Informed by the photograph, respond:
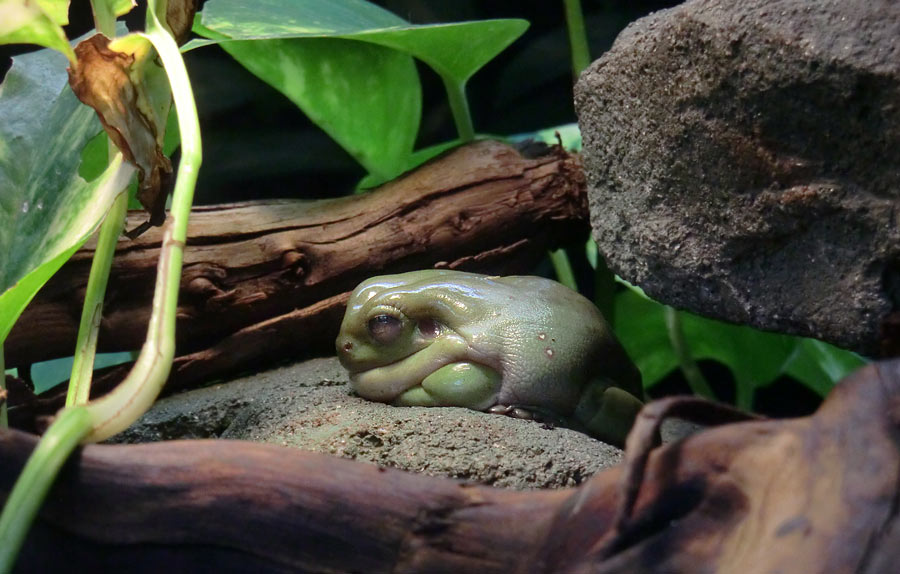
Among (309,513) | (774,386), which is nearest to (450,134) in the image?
(774,386)

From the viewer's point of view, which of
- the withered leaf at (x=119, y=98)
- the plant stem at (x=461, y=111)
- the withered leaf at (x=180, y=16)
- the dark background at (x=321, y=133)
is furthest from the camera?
the dark background at (x=321, y=133)

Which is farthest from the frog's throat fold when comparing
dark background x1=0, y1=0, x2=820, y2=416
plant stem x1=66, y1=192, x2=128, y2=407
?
dark background x1=0, y1=0, x2=820, y2=416

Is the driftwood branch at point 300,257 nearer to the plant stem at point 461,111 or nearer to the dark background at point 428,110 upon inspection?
the plant stem at point 461,111

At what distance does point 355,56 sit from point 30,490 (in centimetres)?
125

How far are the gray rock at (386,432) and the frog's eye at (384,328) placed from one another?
0.37ft

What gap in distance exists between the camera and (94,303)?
114 cm

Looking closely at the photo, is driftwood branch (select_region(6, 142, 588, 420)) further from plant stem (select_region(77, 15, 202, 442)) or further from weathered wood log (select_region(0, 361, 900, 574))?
weathered wood log (select_region(0, 361, 900, 574))

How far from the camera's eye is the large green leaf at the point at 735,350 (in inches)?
75.2

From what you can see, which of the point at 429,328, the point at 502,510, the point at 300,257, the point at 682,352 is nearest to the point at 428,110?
the point at 682,352

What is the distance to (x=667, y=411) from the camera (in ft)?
2.08

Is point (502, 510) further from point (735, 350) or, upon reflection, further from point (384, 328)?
point (735, 350)

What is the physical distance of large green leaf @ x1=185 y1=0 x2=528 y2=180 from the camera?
1520 mm

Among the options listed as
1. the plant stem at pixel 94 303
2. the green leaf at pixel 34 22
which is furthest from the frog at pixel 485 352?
the green leaf at pixel 34 22

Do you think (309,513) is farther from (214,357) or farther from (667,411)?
(214,357)
